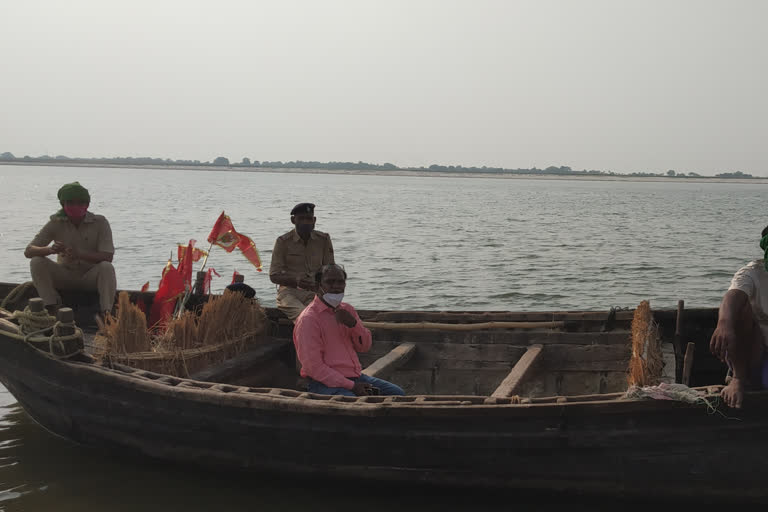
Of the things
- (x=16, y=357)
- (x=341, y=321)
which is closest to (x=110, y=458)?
(x=16, y=357)

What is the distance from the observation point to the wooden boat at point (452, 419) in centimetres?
438

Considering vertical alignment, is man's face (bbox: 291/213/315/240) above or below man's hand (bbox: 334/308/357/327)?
above

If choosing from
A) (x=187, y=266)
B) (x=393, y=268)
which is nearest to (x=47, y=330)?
(x=187, y=266)

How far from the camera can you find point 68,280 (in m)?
7.18

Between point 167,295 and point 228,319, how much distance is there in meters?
1.40

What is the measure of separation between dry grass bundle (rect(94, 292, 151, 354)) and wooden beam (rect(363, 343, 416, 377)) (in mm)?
1820

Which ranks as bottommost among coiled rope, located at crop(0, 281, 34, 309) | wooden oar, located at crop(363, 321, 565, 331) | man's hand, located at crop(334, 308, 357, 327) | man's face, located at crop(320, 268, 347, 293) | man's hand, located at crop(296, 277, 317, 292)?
wooden oar, located at crop(363, 321, 565, 331)

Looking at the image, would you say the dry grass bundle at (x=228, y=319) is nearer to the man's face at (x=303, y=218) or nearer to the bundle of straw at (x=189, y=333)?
the bundle of straw at (x=189, y=333)

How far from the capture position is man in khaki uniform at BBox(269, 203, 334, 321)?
7.07 m

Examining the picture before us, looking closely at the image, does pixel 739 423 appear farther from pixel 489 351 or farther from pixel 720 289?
pixel 720 289

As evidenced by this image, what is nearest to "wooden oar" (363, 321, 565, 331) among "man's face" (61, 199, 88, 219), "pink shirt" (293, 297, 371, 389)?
"pink shirt" (293, 297, 371, 389)

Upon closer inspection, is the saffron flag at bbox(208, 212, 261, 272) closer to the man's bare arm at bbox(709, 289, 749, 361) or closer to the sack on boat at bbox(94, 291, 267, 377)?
the sack on boat at bbox(94, 291, 267, 377)

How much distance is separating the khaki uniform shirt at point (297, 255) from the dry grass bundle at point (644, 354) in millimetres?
3080

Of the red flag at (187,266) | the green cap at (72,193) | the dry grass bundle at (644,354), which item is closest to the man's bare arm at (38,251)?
the green cap at (72,193)
